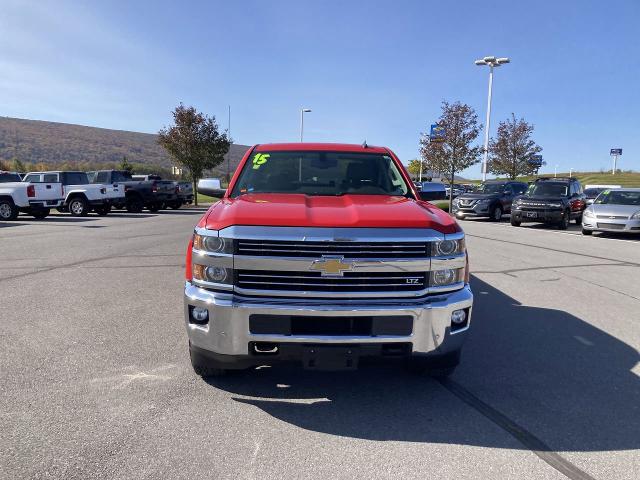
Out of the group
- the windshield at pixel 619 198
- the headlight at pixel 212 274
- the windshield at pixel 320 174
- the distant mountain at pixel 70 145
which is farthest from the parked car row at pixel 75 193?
the distant mountain at pixel 70 145

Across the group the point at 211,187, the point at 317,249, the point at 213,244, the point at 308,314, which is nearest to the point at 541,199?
the point at 211,187

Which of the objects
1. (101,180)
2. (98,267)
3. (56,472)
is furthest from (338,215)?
(101,180)

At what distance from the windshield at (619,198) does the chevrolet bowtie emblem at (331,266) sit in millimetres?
16508

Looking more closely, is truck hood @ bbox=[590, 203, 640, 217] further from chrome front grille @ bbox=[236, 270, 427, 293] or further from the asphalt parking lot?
chrome front grille @ bbox=[236, 270, 427, 293]

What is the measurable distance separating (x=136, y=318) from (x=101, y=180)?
19.6 meters

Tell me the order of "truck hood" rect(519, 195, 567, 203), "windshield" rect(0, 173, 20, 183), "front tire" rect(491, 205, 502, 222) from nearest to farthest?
"truck hood" rect(519, 195, 567, 203) → "windshield" rect(0, 173, 20, 183) → "front tire" rect(491, 205, 502, 222)

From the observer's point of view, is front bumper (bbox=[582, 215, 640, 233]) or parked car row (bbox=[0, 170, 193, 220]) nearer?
front bumper (bbox=[582, 215, 640, 233])

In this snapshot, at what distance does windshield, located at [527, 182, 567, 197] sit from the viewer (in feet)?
62.0

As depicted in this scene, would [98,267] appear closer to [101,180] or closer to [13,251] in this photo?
[13,251]

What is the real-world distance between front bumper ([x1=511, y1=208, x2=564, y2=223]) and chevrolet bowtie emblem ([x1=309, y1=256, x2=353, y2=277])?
55.9 feet

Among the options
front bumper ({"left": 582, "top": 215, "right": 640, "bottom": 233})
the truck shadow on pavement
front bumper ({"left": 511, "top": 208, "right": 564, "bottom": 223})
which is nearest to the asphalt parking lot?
the truck shadow on pavement

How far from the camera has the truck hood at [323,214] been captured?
3.17 metres

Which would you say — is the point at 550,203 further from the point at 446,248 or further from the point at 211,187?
the point at 446,248

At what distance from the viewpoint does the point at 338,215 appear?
3.33 metres
